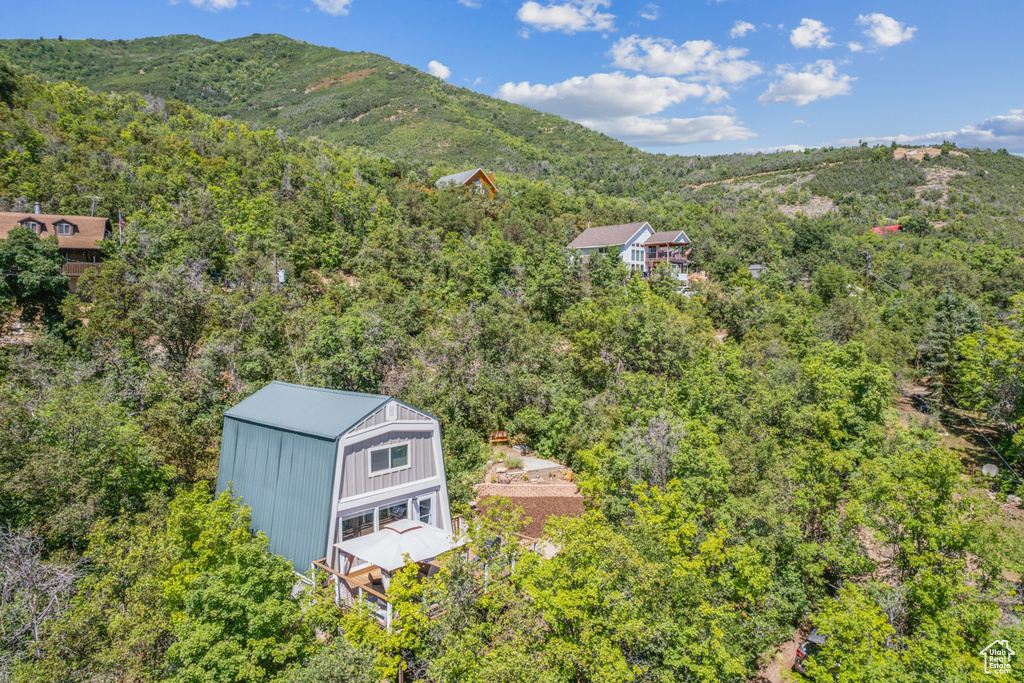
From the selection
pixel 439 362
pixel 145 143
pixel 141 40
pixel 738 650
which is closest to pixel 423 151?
pixel 145 143

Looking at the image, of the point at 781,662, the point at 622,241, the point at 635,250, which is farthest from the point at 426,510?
the point at 635,250

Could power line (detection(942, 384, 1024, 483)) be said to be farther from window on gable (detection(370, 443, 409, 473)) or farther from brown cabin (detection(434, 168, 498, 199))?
brown cabin (detection(434, 168, 498, 199))

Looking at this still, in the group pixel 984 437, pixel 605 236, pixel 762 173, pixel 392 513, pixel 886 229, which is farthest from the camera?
pixel 762 173

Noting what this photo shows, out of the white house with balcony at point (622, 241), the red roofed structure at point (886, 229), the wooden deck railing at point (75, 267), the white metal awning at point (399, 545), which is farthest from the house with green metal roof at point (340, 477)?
the red roofed structure at point (886, 229)

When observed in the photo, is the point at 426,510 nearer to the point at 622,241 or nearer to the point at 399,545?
the point at 399,545

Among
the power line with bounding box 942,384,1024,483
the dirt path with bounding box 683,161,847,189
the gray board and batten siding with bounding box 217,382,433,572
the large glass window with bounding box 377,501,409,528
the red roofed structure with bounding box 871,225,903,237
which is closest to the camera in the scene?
the gray board and batten siding with bounding box 217,382,433,572

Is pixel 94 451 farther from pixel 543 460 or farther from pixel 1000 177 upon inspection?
pixel 1000 177

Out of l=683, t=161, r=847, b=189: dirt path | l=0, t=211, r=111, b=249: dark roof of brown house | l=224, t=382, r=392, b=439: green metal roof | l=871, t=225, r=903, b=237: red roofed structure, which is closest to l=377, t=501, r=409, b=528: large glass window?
l=224, t=382, r=392, b=439: green metal roof
